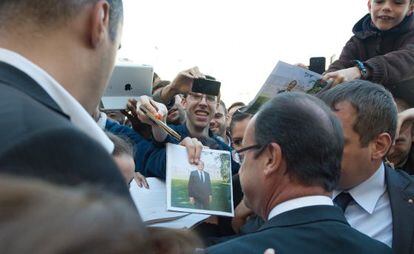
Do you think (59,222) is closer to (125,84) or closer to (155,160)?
(125,84)

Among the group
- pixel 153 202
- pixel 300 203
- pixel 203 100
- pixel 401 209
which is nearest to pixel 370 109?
pixel 401 209

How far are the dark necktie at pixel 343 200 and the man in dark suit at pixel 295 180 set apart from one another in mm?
483

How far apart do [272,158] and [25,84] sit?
1130 mm

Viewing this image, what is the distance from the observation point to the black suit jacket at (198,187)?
2.52m

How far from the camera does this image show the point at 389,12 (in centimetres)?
297

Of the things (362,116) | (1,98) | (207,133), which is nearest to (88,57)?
(1,98)

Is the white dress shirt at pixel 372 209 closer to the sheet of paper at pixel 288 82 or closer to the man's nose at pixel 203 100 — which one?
the sheet of paper at pixel 288 82

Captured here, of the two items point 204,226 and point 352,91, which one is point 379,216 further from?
point 204,226

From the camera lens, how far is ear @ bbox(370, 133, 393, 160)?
2385 millimetres

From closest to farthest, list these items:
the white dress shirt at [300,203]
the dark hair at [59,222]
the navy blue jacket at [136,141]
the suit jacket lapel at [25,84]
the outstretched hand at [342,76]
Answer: the dark hair at [59,222]
the suit jacket lapel at [25,84]
the white dress shirt at [300,203]
the outstretched hand at [342,76]
the navy blue jacket at [136,141]

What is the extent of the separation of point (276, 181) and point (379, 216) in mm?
580

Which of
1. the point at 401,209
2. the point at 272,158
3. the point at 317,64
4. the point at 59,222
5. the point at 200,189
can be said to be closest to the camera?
the point at 59,222

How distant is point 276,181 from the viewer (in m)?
1.98

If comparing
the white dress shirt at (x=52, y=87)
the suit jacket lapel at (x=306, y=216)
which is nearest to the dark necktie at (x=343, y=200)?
the suit jacket lapel at (x=306, y=216)
